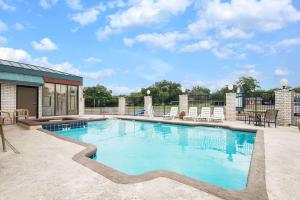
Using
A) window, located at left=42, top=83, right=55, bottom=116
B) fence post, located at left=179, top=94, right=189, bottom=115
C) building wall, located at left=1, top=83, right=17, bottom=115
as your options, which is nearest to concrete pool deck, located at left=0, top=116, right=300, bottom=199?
building wall, located at left=1, top=83, right=17, bottom=115

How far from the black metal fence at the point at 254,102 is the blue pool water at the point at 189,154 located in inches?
135

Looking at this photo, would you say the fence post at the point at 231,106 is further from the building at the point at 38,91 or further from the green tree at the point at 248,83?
the green tree at the point at 248,83

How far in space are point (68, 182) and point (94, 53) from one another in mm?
24258

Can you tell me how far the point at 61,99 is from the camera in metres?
14.9

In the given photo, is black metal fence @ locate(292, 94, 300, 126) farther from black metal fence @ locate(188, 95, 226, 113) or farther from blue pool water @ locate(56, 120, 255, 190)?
black metal fence @ locate(188, 95, 226, 113)

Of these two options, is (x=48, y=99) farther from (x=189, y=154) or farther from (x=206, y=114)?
(x=189, y=154)

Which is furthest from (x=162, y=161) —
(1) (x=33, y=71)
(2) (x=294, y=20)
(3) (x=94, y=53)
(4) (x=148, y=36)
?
(3) (x=94, y=53)

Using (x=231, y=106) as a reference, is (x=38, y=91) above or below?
above

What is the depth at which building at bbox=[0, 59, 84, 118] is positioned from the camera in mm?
11438

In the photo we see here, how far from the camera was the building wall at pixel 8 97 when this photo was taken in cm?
1119

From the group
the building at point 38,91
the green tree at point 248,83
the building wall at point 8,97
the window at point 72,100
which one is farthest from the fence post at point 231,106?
the green tree at point 248,83

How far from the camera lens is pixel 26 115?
1166cm

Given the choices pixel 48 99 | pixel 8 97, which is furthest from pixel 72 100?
pixel 8 97

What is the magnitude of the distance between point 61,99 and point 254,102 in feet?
41.8
